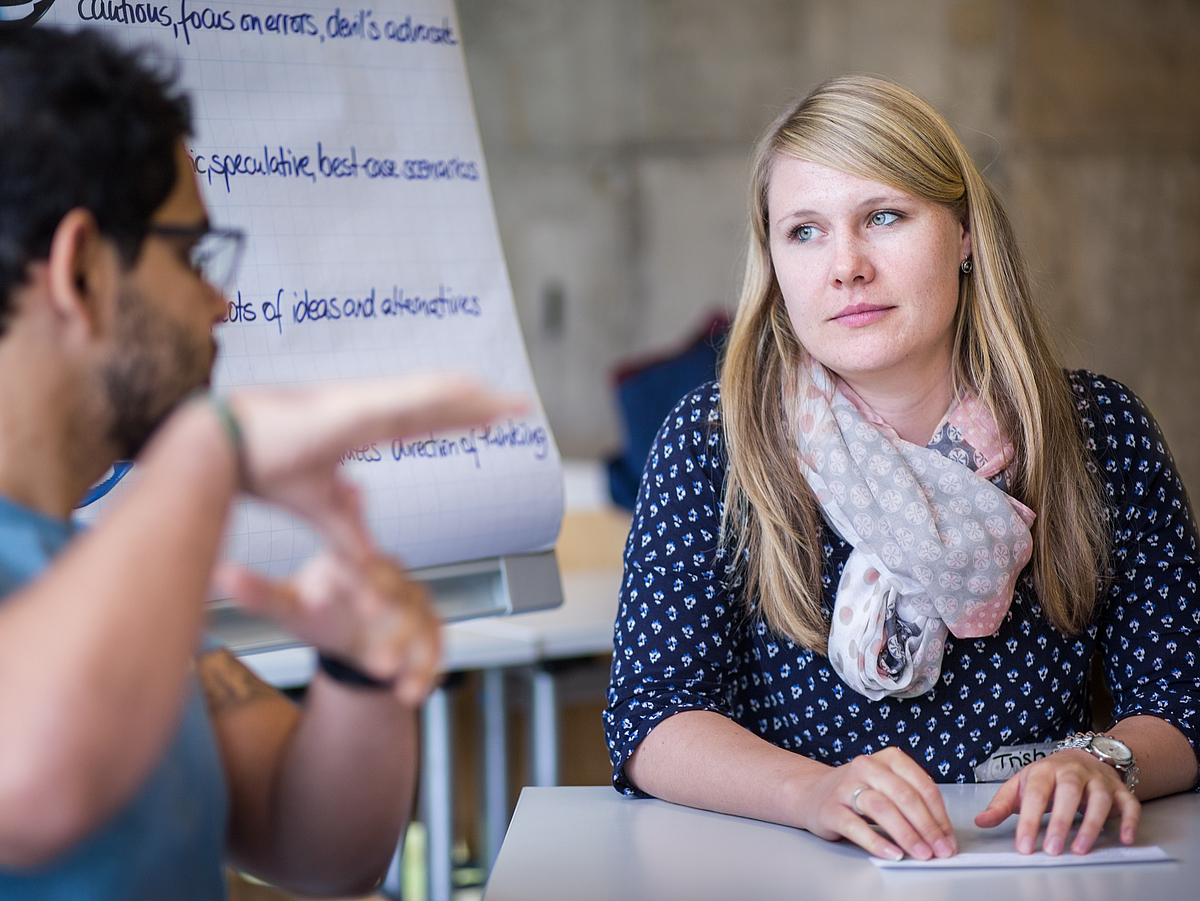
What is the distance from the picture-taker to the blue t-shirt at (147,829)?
0.80 m

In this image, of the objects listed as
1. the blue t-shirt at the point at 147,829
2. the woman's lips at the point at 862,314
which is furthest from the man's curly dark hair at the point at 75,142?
the woman's lips at the point at 862,314

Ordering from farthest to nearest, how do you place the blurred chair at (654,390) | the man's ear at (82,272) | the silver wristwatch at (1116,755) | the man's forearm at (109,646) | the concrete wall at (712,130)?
the concrete wall at (712,130) < the blurred chair at (654,390) < the silver wristwatch at (1116,755) < the man's ear at (82,272) < the man's forearm at (109,646)

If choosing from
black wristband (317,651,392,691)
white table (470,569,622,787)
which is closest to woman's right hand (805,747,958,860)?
black wristband (317,651,392,691)

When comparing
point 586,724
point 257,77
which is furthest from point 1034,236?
point 257,77

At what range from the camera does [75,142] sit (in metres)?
0.77

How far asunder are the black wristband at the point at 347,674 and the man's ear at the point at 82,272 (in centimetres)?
30

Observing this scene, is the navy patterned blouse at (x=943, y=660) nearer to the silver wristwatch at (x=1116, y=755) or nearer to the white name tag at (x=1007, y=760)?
the white name tag at (x=1007, y=760)

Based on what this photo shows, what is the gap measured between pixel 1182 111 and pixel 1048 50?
2.28 ft

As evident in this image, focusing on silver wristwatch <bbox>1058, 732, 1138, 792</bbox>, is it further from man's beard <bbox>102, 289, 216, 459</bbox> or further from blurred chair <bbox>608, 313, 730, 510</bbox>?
blurred chair <bbox>608, 313, 730, 510</bbox>

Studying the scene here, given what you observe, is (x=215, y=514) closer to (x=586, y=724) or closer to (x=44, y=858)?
(x=44, y=858)

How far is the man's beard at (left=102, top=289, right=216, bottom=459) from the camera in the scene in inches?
30.3

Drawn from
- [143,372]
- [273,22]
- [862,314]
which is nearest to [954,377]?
[862,314]

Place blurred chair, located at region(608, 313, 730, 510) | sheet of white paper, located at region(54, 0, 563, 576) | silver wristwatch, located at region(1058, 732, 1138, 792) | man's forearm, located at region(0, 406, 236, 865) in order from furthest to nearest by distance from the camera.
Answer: blurred chair, located at region(608, 313, 730, 510), sheet of white paper, located at region(54, 0, 563, 576), silver wristwatch, located at region(1058, 732, 1138, 792), man's forearm, located at region(0, 406, 236, 865)

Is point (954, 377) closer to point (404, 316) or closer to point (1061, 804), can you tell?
point (1061, 804)
